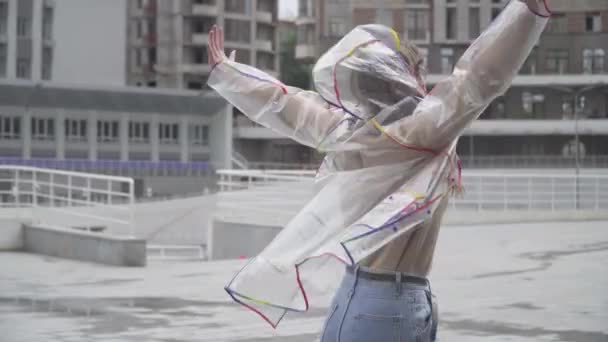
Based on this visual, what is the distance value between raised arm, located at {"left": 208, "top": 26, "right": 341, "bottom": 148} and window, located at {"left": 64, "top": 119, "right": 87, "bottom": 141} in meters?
60.7

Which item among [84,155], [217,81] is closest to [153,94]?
[84,155]

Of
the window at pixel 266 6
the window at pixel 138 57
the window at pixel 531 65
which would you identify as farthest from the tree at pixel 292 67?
the window at pixel 531 65

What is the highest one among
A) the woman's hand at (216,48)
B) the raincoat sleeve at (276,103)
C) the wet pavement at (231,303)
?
the woman's hand at (216,48)

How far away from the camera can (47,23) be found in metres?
63.3

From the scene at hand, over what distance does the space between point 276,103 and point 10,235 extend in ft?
38.3

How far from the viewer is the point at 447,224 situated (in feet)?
63.7

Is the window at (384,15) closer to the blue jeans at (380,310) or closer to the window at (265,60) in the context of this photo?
the blue jeans at (380,310)

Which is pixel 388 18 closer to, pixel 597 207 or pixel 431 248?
pixel 597 207

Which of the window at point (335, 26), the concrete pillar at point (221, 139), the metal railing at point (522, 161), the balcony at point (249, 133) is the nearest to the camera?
the window at point (335, 26)

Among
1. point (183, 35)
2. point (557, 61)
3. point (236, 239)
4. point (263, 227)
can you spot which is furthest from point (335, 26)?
point (263, 227)

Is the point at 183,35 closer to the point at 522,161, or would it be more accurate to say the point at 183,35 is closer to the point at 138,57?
the point at 138,57

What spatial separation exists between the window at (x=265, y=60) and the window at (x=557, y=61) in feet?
100

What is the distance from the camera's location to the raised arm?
10.2ft

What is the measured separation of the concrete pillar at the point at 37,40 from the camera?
61.9 metres
